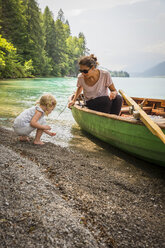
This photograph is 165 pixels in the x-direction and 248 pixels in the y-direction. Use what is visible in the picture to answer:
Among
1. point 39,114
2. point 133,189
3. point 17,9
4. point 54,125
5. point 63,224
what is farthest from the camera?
point 17,9

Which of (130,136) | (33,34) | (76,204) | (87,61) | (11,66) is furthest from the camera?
A: (33,34)

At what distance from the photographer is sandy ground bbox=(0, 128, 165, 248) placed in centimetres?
159

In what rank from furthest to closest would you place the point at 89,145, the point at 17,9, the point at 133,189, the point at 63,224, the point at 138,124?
the point at 17,9, the point at 89,145, the point at 138,124, the point at 133,189, the point at 63,224

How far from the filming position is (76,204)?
6.84 feet

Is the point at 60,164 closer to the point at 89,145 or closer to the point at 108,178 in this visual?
the point at 108,178

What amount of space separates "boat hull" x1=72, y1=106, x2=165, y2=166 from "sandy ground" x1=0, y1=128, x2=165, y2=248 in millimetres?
345

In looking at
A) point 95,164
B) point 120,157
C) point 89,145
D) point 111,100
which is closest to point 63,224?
point 95,164

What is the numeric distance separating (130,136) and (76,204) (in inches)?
73.0

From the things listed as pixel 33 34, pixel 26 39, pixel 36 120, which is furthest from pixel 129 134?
pixel 33 34

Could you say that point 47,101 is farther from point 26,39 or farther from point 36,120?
point 26,39

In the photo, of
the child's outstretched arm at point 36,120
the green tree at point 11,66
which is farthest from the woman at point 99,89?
the green tree at point 11,66

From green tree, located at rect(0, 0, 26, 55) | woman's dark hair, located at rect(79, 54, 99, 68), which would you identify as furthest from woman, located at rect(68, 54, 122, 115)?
green tree, located at rect(0, 0, 26, 55)

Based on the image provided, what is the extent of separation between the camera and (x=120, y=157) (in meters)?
4.02

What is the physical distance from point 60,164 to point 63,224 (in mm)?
1420
